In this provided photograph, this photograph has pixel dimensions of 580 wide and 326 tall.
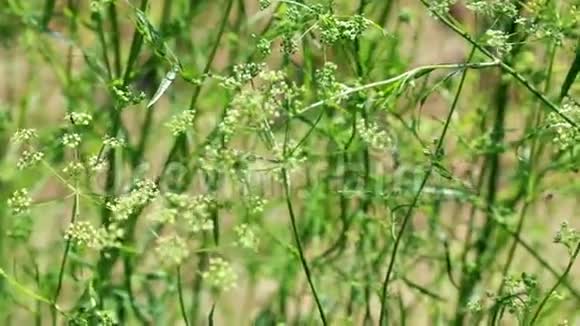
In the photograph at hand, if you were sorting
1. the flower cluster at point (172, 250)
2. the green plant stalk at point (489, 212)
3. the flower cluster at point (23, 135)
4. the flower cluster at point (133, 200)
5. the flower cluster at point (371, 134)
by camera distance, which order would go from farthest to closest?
the green plant stalk at point (489, 212) → the flower cluster at point (371, 134) → the flower cluster at point (23, 135) → the flower cluster at point (133, 200) → the flower cluster at point (172, 250)

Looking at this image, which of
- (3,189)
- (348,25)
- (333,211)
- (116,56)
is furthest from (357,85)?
(3,189)

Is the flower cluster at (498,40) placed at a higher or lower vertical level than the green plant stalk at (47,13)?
lower

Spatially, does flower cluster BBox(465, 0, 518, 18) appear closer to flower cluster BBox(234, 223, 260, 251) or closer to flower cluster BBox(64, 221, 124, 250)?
flower cluster BBox(234, 223, 260, 251)

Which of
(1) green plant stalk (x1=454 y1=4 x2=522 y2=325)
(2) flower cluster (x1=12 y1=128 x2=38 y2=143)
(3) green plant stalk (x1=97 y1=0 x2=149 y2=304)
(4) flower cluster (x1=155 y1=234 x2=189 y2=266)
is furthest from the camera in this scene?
(1) green plant stalk (x1=454 y1=4 x2=522 y2=325)

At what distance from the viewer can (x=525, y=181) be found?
2088 millimetres

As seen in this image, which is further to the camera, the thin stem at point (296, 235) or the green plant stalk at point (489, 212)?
the green plant stalk at point (489, 212)

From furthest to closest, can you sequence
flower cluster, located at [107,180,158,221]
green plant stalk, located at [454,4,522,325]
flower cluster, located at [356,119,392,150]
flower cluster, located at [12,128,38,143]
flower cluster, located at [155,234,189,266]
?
green plant stalk, located at [454,4,522,325] < flower cluster, located at [356,119,392,150] < flower cluster, located at [12,128,38,143] < flower cluster, located at [107,180,158,221] < flower cluster, located at [155,234,189,266]

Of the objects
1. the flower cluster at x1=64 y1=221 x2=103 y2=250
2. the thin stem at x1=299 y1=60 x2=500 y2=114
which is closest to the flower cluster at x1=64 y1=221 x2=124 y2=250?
the flower cluster at x1=64 y1=221 x2=103 y2=250

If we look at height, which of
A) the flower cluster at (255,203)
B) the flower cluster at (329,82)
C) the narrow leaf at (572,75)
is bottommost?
the flower cluster at (255,203)

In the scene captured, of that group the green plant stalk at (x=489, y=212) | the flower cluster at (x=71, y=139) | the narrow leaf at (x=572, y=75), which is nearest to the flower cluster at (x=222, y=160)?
the flower cluster at (x=71, y=139)

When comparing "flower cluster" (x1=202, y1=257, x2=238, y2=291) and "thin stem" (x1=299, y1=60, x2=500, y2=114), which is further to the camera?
"thin stem" (x1=299, y1=60, x2=500, y2=114)

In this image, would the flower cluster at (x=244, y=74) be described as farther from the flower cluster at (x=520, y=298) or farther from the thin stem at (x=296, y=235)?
the flower cluster at (x=520, y=298)

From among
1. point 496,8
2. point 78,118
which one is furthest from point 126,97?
point 496,8

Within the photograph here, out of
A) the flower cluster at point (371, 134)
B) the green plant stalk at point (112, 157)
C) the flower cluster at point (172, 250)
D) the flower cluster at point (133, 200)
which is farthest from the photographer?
the green plant stalk at point (112, 157)
